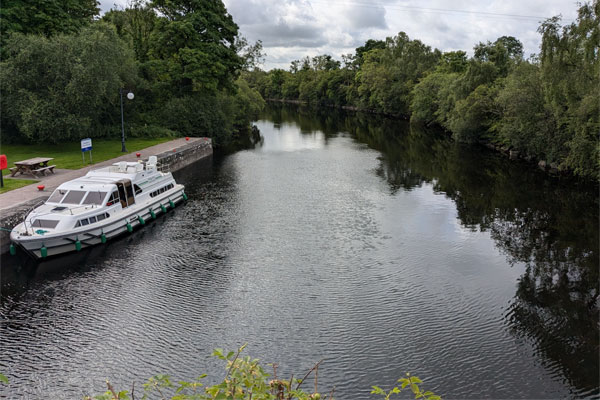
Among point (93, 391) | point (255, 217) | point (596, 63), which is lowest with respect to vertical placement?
point (93, 391)

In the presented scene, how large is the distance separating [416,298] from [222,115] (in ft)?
128

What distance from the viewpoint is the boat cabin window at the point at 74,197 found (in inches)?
875

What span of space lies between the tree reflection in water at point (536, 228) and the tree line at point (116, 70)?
807 inches

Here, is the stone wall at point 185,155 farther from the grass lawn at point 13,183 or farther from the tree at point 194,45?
the grass lawn at point 13,183

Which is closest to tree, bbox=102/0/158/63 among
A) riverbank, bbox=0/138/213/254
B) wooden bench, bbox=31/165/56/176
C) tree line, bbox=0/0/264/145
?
tree line, bbox=0/0/264/145

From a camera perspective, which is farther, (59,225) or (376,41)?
(376,41)

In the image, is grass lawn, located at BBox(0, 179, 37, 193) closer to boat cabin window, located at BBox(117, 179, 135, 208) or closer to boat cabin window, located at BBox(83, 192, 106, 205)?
boat cabin window, located at BBox(83, 192, 106, 205)

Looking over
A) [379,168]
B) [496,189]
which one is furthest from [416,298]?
[379,168]

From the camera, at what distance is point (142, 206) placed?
25109mm

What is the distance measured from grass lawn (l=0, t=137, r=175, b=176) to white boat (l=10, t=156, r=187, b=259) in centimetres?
802

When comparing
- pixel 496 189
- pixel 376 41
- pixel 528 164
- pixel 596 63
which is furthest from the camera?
pixel 376 41

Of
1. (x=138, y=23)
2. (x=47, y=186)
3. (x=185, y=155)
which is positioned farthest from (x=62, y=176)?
(x=138, y=23)

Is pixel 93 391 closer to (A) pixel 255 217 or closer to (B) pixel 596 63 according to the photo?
(A) pixel 255 217

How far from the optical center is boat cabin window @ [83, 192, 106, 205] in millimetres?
22406
